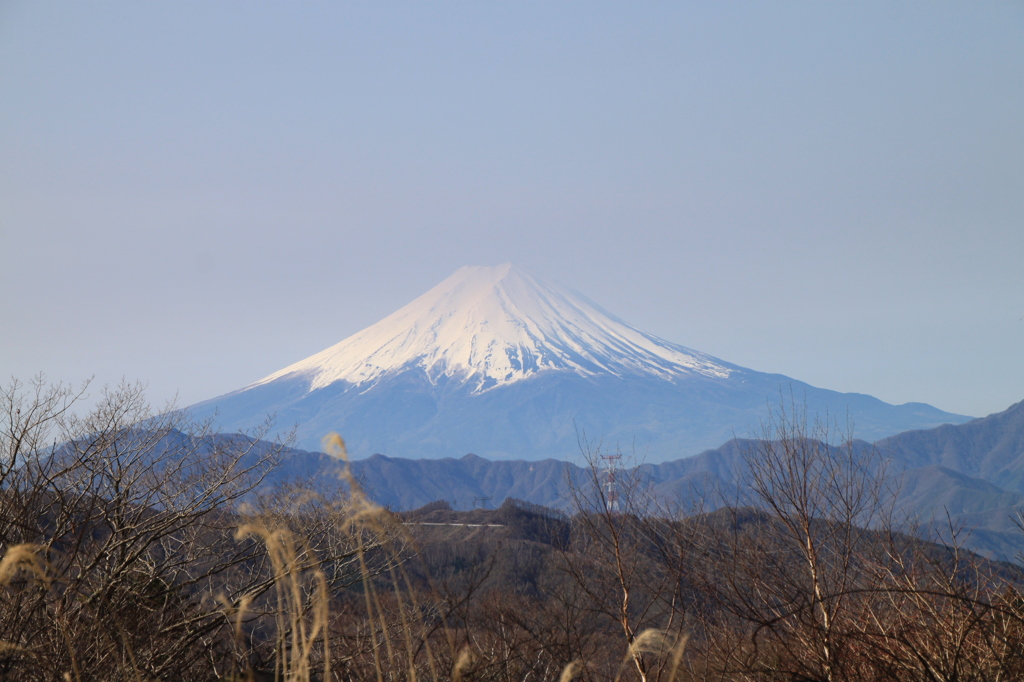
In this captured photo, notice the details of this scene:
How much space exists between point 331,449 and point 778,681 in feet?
11.7

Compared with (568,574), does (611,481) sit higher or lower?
higher

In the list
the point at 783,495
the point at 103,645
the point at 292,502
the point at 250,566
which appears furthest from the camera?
the point at 250,566

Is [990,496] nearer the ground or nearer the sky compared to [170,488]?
nearer the ground

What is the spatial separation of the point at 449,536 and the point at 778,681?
208 ft

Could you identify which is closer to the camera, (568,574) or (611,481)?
(611,481)

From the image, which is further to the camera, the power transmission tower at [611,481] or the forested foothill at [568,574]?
the power transmission tower at [611,481]

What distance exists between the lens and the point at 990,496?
198125mm

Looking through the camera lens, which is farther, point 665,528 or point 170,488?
point 170,488

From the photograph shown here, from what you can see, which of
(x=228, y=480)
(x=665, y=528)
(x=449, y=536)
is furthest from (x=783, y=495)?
(x=449, y=536)

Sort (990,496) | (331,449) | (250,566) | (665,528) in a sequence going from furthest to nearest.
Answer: (990,496) < (250,566) < (665,528) < (331,449)

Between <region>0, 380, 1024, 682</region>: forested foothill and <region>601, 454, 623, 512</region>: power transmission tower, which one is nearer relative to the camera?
<region>0, 380, 1024, 682</region>: forested foothill

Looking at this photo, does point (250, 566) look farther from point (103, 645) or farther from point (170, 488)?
point (103, 645)

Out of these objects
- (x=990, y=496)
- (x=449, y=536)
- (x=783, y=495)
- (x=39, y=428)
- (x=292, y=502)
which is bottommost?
(x=990, y=496)

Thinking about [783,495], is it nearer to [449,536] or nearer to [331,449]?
[331,449]
